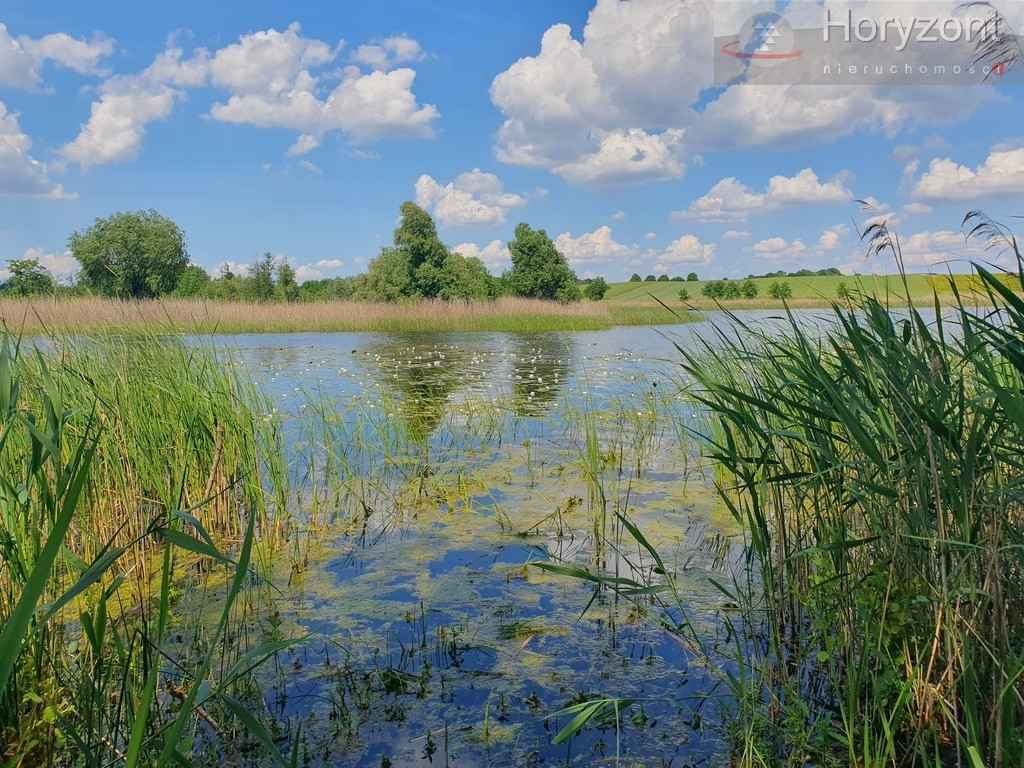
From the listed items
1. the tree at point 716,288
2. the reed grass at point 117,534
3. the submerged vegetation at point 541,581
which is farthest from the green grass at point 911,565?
the tree at point 716,288

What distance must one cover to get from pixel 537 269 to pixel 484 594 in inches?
1315

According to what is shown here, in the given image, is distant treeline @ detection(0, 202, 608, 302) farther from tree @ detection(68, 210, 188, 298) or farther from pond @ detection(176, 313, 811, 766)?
pond @ detection(176, 313, 811, 766)

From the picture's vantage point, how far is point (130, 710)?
1644 millimetres

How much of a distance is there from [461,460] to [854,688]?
13.6ft

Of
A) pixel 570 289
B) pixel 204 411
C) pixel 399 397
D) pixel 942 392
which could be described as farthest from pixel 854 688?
pixel 570 289

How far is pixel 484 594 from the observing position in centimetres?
331

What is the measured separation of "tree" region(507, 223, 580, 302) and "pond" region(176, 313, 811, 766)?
96.1 ft

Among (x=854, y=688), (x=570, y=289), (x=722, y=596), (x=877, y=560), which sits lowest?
(x=722, y=596)

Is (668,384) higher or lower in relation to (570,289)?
lower

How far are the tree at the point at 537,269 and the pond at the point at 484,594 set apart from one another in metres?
29.3

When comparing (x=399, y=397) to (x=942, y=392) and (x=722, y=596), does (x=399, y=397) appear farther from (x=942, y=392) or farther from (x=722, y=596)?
(x=942, y=392)

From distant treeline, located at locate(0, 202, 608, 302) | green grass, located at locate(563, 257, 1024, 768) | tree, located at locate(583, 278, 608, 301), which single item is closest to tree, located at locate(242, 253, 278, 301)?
distant treeline, located at locate(0, 202, 608, 302)

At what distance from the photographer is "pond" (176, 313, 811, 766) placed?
7.34ft

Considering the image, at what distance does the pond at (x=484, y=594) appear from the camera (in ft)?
7.34
